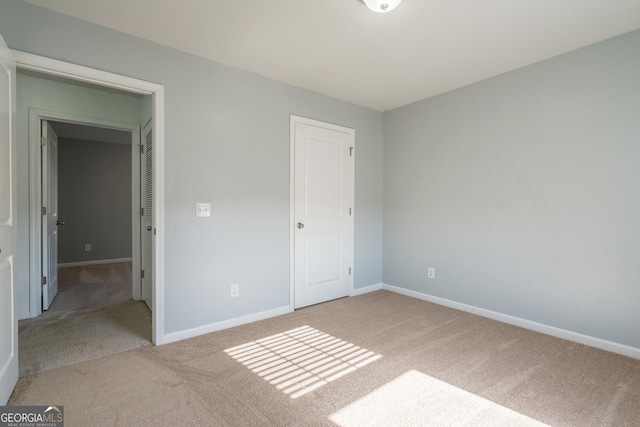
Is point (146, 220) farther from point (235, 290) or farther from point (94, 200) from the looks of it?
point (94, 200)

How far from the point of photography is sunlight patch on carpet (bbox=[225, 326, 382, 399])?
2.00 meters

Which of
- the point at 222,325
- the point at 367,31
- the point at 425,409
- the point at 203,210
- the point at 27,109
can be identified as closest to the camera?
the point at 425,409

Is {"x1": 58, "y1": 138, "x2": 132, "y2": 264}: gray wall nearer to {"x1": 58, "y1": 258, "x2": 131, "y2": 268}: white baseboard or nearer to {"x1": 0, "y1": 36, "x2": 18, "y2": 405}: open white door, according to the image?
{"x1": 58, "y1": 258, "x2": 131, "y2": 268}: white baseboard

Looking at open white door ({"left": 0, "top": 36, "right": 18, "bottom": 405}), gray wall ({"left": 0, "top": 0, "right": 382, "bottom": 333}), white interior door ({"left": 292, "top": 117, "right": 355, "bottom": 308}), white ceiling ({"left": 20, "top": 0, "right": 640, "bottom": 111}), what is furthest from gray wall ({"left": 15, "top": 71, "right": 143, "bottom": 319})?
white interior door ({"left": 292, "top": 117, "right": 355, "bottom": 308})

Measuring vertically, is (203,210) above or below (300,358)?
above

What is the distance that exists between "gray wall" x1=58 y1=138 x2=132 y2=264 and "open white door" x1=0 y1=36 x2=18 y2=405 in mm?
4779

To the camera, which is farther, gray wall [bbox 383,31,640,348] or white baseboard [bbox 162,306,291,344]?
white baseboard [bbox 162,306,291,344]

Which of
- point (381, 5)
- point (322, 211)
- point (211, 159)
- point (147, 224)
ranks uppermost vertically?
point (381, 5)

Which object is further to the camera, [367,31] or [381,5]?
[367,31]

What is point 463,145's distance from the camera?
331 cm

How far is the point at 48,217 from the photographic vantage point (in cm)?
343

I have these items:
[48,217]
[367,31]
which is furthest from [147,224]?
[367,31]

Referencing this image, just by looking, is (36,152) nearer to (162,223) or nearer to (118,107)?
(118,107)

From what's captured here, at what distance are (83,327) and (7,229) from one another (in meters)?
1.55
